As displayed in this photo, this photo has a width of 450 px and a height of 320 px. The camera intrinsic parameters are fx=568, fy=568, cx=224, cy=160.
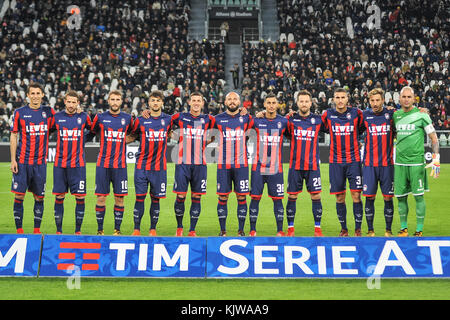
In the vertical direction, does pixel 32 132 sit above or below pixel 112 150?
above

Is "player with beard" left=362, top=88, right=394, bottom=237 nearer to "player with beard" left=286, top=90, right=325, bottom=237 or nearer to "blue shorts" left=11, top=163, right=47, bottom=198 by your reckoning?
"player with beard" left=286, top=90, right=325, bottom=237

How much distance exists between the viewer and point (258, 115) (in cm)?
819

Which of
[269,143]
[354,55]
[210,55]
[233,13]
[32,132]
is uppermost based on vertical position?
→ [233,13]

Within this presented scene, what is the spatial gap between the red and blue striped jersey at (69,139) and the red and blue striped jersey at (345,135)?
→ 141 inches

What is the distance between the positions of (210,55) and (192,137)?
804 inches

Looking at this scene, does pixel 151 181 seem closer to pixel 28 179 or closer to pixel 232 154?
pixel 232 154

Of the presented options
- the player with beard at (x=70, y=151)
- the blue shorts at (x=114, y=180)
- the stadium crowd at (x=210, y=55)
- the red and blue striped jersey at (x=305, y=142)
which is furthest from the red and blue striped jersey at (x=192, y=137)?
the stadium crowd at (x=210, y=55)

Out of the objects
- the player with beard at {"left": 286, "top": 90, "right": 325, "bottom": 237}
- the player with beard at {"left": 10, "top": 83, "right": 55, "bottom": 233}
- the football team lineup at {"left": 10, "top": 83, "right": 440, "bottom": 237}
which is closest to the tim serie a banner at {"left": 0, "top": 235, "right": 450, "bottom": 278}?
the football team lineup at {"left": 10, "top": 83, "right": 440, "bottom": 237}

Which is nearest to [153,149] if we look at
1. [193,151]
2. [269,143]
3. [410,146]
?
[193,151]

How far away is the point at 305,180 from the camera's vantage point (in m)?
8.27

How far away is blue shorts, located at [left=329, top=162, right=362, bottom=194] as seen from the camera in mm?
8242
